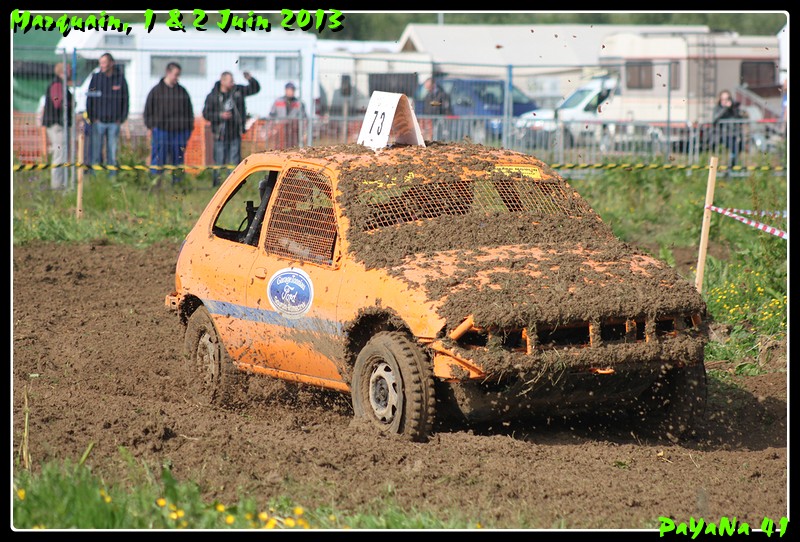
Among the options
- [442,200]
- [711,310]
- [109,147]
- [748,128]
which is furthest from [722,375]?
[748,128]

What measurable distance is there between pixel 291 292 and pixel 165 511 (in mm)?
2611

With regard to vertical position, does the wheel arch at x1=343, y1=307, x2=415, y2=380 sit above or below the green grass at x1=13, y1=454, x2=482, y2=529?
above

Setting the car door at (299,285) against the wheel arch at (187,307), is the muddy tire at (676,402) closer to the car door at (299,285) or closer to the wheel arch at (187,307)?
the car door at (299,285)

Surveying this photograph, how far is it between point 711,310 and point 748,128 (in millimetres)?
14149

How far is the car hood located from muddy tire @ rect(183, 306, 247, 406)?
200 centimetres

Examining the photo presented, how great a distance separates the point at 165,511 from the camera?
5.25 meters

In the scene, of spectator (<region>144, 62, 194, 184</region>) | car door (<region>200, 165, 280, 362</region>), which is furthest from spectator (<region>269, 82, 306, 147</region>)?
car door (<region>200, 165, 280, 362</region>)

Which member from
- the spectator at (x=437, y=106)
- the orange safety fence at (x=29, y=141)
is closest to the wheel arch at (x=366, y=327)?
the orange safety fence at (x=29, y=141)

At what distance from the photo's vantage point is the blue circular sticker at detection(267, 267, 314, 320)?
7.57 m

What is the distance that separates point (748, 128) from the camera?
78.1 feet

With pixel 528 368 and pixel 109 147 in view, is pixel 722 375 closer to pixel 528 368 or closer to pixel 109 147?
pixel 528 368

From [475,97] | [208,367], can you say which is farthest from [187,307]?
[475,97]

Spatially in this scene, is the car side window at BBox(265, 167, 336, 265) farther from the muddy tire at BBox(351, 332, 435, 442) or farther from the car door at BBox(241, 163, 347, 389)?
the muddy tire at BBox(351, 332, 435, 442)

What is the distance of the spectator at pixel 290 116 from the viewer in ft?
65.3
